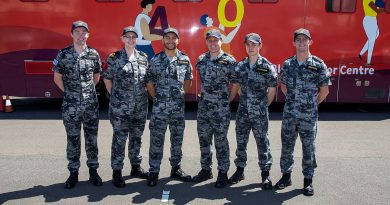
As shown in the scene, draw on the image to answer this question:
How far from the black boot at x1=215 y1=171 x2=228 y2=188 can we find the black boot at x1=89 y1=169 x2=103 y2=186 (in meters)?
1.48

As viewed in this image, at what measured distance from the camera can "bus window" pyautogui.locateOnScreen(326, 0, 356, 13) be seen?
27.0 ft

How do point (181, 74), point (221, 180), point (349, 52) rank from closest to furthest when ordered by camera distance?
point (181, 74)
point (221, 180)
point (349, 52)

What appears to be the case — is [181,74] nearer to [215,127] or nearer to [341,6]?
[215,127]

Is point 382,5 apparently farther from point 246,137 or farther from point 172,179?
point 172,179

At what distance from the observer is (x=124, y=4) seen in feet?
27.1

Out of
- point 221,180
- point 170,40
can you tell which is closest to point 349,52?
point 221,180

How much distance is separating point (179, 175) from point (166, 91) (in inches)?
46.2

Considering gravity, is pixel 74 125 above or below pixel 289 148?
above

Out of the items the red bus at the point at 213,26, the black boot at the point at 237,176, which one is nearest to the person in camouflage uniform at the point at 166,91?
the black boot at the point at 237,176

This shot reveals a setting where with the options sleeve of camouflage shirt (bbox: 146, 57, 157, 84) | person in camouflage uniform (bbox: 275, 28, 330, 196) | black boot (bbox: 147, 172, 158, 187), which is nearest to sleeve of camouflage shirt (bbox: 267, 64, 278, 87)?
person in camouflage uniform (bbox: 275, 28, 330, 196)

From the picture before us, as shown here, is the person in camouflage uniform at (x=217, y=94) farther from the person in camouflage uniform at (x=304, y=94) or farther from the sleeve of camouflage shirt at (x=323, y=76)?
the sleeve of camouflage shirt at (x=323, y=76)

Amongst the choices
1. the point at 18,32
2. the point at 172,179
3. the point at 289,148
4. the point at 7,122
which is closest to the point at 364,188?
the point at 289,148

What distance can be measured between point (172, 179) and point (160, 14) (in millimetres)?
4518

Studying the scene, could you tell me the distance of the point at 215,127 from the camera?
15.1ft
